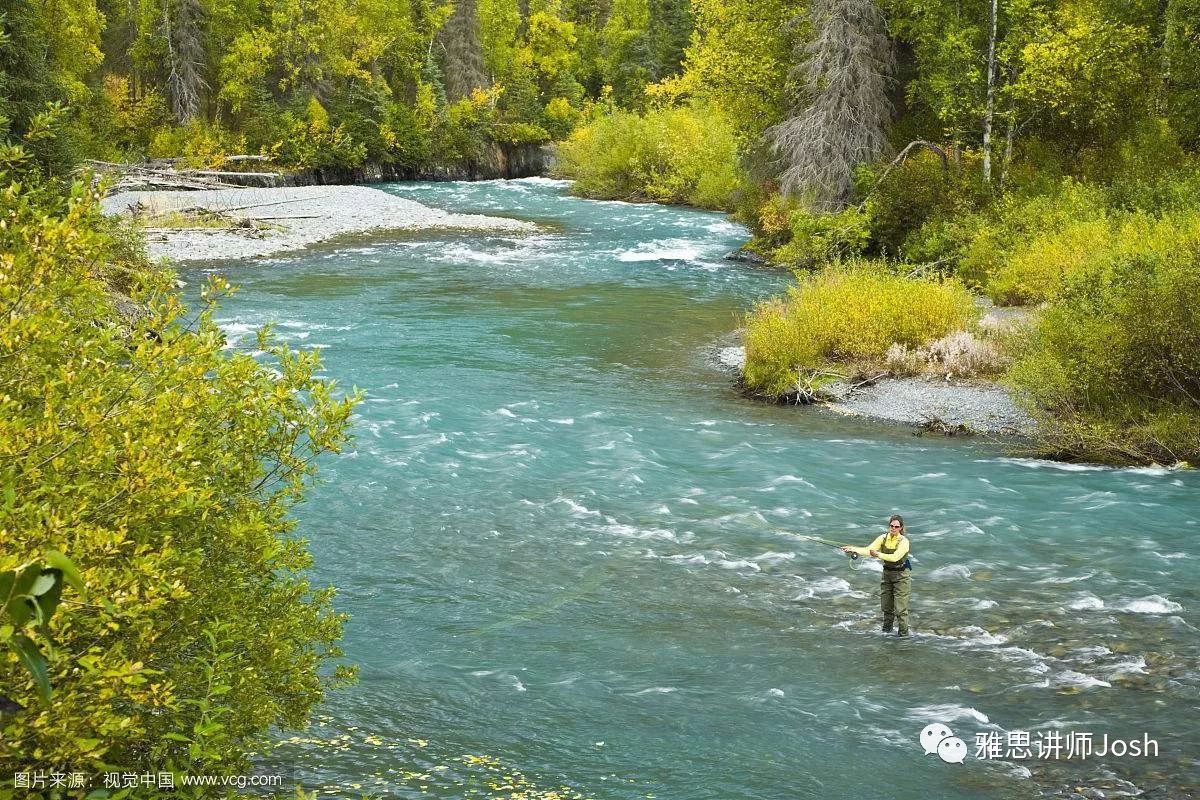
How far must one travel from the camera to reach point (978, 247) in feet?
79.2

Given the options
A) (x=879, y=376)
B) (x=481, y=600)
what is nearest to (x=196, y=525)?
(x=481, y=600)

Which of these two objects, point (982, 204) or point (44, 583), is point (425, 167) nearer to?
point (982, 204)

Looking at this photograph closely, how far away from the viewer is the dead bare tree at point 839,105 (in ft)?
92.2

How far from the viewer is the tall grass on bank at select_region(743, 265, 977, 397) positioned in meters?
18.3

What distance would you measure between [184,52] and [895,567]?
54.9m

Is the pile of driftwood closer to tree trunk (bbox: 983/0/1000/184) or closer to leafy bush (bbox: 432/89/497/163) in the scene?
leafy bush (bbox: 432/89/497/163)

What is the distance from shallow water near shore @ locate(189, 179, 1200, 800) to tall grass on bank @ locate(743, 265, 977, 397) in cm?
107

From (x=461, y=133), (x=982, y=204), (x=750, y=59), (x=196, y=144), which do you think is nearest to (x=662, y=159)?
(x=461, y=133)

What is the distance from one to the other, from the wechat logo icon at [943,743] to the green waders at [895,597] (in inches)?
60.5

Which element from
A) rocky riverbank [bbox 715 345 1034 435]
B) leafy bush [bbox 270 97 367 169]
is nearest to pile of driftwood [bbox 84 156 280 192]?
leafy bush [bbox 270 97 367 169]

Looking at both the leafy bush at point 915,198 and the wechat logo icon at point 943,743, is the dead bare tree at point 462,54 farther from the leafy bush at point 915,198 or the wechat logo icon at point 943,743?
the wechat logo icon at point 943,743

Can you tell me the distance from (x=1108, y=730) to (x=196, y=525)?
21.6ft

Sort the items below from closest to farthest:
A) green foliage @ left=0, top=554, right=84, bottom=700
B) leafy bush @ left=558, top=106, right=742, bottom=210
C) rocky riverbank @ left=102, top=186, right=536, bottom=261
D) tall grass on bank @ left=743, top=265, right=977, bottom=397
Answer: green foliage @ left=0, top=554, right=84, bottom=700, tall grass on bank @ left=743, top=265, right=977, bottom=397, rocky riverbank @ left=102, top=186, right=536, bottom=261, leafy bush @ left=558, top=106, right=742, bottom=210

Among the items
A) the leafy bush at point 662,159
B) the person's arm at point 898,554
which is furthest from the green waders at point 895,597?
the leafy bush at point 662,159
